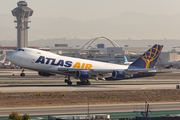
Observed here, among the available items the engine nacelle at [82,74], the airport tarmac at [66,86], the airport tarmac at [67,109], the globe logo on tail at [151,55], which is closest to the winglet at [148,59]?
the globe logo on tail at [151,55]

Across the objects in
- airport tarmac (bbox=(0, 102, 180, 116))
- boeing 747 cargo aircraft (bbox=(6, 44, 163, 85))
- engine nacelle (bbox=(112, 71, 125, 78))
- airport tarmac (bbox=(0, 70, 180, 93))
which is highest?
boeing 747 cargo aircraft (bbox=(6, 44, 163, 85))

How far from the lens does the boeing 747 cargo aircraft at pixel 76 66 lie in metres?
54.4

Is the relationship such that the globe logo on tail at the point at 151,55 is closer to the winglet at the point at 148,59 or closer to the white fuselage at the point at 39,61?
the winglet at the point at 148,59

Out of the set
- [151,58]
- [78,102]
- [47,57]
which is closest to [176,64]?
[151,58]

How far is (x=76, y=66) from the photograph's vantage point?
5738 centimetres

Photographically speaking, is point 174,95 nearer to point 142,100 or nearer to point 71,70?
point 142,100

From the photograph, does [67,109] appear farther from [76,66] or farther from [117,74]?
[76,66]

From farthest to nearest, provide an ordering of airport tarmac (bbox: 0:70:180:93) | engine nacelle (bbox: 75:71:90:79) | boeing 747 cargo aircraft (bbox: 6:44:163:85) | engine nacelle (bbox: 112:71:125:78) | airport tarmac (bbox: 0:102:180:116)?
engine nacelle (bbox: 112:71:125:78) < engine nacelle (bbox: 75:71:90:79) < boeing 747 cargo aircraft (bbox: 6:44:163:85) < airport tarmac (bbox: 0:70:180:93) < airport tarmac (bbox: 0:102:180:116)

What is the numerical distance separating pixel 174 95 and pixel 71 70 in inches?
791

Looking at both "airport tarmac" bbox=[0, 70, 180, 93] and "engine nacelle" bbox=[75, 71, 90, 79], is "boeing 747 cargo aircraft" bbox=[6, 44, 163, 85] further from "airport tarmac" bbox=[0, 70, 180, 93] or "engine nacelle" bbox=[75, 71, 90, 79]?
"airport tarmac" bbox=[0, 70, 180, 93]

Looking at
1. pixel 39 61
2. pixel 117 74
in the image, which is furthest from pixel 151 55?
pixel 39 61

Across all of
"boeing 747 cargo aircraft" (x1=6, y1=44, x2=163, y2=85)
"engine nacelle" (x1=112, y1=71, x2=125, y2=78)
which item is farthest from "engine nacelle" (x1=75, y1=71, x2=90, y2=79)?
"engine nacelle" (x1=112, y1=71, x2=125, y2=78)

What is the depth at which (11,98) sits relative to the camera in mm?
39000

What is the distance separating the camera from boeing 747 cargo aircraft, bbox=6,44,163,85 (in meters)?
54.4
